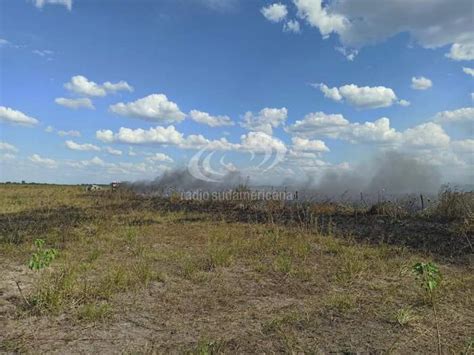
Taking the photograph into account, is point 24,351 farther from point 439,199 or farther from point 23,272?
point 439,199

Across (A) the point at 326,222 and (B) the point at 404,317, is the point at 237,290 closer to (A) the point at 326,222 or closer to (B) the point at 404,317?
(B) the point at 404,317

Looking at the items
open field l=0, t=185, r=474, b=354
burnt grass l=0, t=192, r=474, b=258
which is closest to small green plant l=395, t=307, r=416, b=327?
open field l=0, t=185, r=474, b=354

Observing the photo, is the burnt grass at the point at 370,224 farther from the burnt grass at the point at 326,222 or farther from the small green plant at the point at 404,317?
the small green plant at the point at 404,317

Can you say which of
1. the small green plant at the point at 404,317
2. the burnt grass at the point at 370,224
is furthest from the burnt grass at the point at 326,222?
the small green plant at the point at 404,317

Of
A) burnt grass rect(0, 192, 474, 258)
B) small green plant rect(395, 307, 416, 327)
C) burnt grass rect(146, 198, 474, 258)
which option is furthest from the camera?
burnt grass rect(0, 192, 474, 258)

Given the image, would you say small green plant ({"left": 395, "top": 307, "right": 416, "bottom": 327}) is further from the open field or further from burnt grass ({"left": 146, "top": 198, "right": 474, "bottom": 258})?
burnt grass ({"left": 146, "top": 198, "right": 474, "bottom": 258})

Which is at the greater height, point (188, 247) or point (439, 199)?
point (439, 199)

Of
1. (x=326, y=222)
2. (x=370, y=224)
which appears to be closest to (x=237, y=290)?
(x=370, y=224)

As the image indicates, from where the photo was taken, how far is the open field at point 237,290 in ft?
12.7

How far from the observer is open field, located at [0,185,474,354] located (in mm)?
3873

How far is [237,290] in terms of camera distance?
5500 mm

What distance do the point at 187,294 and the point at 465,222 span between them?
6621mm

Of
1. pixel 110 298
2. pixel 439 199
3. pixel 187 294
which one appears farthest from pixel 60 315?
pixel 439 199

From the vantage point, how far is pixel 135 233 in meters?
9.47
